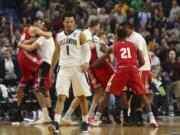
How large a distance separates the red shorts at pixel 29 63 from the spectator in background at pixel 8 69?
11.8 feet

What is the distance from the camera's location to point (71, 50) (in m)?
12.9

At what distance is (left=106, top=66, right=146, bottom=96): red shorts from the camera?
1395 centimetres

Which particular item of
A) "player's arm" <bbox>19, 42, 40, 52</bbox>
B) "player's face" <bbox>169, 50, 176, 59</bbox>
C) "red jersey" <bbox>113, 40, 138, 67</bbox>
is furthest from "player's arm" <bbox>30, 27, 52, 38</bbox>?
"player's face" <bbox>169, 50, 176, 59</bbox>

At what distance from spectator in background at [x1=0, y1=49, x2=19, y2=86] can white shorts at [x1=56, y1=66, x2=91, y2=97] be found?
619 centimetres

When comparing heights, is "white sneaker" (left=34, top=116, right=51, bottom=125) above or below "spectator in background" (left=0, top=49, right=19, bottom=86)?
below

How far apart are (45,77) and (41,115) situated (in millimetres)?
1175

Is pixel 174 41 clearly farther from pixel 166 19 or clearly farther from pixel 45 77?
pixel 45 77

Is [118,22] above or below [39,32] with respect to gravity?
above

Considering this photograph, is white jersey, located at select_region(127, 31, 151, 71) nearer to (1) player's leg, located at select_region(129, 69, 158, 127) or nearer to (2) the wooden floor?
(1) player's leg, located at select_region(129, 69, 158, 127)

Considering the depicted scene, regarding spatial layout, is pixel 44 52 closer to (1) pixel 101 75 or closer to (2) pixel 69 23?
(1) pixel 101 75

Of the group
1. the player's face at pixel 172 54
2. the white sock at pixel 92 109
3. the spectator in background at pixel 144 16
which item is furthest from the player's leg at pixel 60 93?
the spectator in background at pixel 144 16

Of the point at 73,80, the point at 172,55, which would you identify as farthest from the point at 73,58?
the point at 172,55

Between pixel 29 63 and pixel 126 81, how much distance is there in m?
2.34

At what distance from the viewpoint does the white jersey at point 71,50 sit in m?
12.9
